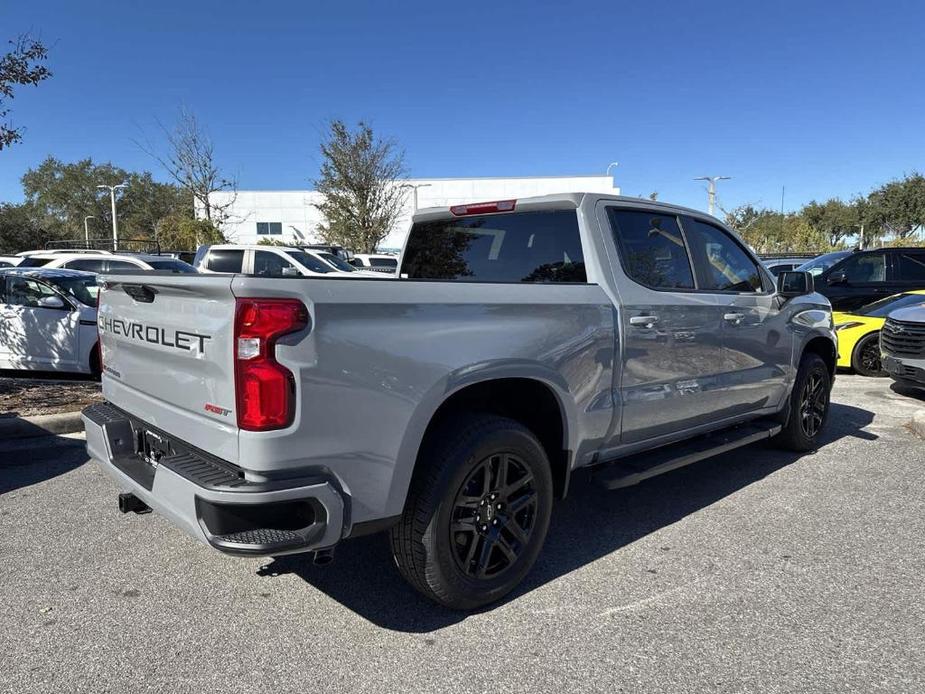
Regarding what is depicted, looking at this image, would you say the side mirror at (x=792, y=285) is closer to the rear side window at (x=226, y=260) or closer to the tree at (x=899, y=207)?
the rear side window at (x=226, y=260)

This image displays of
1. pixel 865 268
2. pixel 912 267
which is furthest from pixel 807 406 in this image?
pixel 912 267

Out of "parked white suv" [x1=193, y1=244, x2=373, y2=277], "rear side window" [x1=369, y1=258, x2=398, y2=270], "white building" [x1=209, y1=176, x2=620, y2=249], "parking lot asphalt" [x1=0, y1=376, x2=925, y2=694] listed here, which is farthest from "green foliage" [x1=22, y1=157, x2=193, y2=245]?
"parking lot asphalt" [x1=0, y1=376, x2=925, y2=694]

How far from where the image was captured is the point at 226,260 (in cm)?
1442

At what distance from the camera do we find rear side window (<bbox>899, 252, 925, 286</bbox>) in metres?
11.0

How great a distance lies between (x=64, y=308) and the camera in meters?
7.85

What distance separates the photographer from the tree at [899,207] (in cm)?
4494

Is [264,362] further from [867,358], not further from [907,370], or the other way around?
[867,358]

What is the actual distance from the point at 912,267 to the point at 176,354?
12.2m

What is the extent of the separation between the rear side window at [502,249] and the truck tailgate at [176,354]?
1.81 m

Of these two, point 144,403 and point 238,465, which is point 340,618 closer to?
point 238,465

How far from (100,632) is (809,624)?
3.10m

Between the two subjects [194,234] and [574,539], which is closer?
[574,539]

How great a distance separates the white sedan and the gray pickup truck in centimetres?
521

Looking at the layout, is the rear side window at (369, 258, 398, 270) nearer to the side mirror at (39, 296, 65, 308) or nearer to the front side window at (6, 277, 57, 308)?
the front side window at (6, 277, 57, 308)
